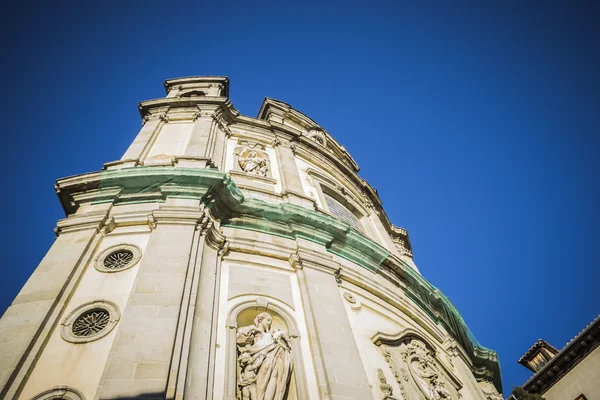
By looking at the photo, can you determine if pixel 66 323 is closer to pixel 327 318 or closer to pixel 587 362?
pixel 327 318

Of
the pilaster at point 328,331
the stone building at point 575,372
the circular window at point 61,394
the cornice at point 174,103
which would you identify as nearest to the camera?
the circular window at point 61,394

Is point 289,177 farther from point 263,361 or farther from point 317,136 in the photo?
point 317,136

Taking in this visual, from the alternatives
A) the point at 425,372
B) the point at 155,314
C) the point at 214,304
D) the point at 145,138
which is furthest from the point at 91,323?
the point at 145,138

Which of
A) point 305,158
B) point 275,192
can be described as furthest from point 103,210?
point 305,158

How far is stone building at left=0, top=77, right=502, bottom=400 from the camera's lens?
6219 mm

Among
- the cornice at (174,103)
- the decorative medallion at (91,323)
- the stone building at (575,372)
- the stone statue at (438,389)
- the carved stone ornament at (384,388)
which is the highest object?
the cornice at (174,103)

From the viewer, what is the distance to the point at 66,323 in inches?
272

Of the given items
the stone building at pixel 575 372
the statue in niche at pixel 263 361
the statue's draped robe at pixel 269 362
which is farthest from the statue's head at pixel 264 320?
the stone building at pixel 575 372

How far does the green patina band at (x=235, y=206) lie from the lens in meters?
9.95

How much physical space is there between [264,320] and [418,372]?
4.09 metres

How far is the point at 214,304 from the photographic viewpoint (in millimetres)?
7703

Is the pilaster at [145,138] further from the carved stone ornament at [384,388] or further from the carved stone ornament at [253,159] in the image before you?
the carved stone ornament at [384,388]

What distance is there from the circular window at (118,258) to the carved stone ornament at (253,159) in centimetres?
608

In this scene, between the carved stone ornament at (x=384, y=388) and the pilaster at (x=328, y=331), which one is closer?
the pilaster at (x=328, y=331)
